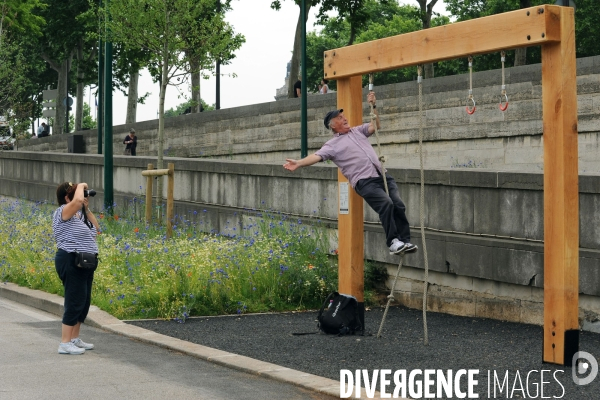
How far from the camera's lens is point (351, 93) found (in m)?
10.6

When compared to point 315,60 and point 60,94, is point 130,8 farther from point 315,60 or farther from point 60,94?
point 315,60

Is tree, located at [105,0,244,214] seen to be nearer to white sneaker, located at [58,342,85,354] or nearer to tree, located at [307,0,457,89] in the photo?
white sneaker, located at [58,342,85,354]

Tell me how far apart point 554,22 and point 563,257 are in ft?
6.24

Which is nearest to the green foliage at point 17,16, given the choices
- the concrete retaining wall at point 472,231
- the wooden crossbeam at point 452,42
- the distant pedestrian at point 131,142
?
the distant pedestrian at point 131,142

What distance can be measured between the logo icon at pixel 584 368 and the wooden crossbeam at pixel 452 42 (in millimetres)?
2596

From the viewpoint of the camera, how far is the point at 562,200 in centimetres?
820

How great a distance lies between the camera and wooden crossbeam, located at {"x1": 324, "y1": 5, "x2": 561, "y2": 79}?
8211 mm

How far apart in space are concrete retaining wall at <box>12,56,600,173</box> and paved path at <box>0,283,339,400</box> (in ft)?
24.6

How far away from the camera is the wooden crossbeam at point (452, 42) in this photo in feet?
26.9

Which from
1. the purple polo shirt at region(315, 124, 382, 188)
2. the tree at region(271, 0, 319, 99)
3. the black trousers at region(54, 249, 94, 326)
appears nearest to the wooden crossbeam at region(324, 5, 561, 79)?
the purple polo shirt at region(315, 124, 382, 188)

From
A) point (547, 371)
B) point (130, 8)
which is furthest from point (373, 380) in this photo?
point (130, 8)

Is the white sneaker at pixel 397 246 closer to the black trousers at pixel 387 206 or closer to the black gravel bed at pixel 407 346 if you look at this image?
the black trousers at pixel 387 206

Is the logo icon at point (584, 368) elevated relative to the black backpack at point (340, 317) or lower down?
lower down

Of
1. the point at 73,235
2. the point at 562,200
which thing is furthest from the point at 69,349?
the point at 562,200
